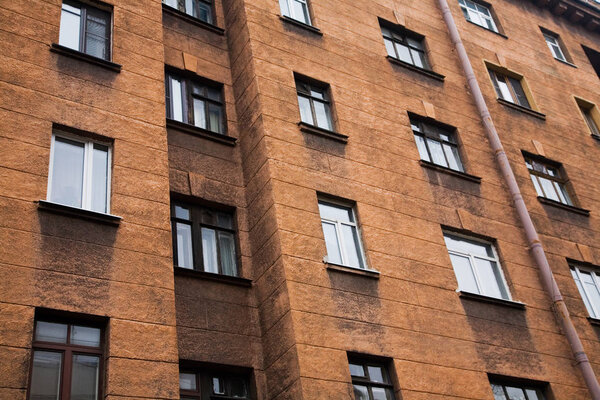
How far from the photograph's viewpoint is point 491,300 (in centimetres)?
1494

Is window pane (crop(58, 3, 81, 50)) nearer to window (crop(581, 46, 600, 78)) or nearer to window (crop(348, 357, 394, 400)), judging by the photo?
window (crop(348, 357, 394, 400))

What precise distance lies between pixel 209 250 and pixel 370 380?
12.6 feet

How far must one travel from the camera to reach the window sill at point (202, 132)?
14422mm

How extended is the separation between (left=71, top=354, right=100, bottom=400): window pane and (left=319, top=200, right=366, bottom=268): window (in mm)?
5093

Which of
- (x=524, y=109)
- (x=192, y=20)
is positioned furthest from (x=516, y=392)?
(x=192, y=20)

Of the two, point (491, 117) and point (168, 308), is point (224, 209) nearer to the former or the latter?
point (168, 308)

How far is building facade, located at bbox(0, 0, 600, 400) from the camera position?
408 inches

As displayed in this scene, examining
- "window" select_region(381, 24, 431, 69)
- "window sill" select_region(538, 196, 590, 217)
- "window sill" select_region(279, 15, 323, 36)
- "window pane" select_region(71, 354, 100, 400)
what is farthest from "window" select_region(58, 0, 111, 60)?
"window sill" select_region(538, 196, 590, 217)

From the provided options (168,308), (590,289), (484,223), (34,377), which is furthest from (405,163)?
(34,377)

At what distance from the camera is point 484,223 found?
54.6 ft

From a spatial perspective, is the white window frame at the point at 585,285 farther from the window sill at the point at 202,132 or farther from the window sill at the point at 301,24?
the window sill at the point at 202,132

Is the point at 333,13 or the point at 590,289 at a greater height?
the point at 333,13

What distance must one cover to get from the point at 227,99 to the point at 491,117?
27.1ft

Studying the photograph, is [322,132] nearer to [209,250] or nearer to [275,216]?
[275,216]
